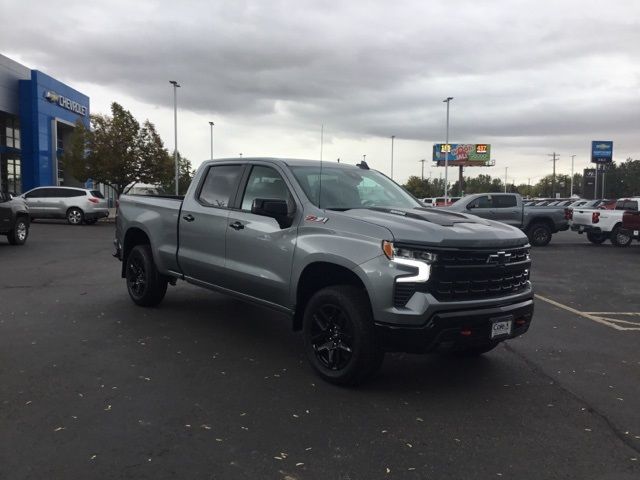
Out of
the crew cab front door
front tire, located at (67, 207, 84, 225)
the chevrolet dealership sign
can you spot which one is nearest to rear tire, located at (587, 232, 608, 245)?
the crew cab front door

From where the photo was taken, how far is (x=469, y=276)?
4.26 meters

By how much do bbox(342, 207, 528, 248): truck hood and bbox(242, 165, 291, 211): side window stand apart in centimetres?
83

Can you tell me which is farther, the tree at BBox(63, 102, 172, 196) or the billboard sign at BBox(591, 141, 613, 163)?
the billboard sign at BBox(591, 141, 613, 163)

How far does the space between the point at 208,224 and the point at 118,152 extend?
27.3 meters

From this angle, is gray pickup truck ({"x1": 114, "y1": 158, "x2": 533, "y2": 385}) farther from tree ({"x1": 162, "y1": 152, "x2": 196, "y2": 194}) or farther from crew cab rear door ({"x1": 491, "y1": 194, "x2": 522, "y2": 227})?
tree ({"x1": 162, "y1": 152, "x2": 196, "y2": 194})

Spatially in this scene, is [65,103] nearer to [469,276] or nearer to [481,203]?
[481,203]

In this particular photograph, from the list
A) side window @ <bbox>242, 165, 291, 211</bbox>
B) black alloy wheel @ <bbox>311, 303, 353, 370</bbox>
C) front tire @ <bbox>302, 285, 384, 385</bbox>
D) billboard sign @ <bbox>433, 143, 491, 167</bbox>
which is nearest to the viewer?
front tire @ <bbox>302, 285, 384, 385</bbox>

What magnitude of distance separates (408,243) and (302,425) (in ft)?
4.95

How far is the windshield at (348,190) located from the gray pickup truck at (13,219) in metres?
11.9

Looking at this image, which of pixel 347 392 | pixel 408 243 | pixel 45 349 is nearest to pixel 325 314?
pixel 347 392

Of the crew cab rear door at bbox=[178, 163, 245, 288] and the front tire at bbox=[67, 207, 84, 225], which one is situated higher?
the crew cab rear door at bbox=[178, 163, 245, 288]

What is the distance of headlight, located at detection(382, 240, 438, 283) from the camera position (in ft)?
13.4

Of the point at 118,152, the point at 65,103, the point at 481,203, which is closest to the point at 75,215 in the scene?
the point at 118,152

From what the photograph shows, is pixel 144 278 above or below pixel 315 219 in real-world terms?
below
